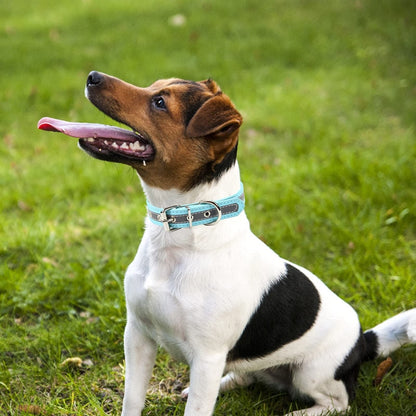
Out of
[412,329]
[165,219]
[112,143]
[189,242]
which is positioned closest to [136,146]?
[112,143]

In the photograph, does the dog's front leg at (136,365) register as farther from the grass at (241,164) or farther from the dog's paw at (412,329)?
the dog's paw at (412,329)

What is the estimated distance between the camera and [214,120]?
2.60 m

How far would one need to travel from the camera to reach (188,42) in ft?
31.5

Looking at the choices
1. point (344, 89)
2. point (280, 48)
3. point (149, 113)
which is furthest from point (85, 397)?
point (280, 48)

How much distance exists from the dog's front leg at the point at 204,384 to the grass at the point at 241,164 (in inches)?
22.7

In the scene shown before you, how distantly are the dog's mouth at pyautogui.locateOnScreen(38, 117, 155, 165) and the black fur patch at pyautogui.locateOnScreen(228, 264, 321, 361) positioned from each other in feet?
3.19

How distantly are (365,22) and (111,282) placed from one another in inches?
309

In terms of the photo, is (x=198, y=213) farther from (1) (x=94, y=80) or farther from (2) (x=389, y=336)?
(2) (x=389, y=336)

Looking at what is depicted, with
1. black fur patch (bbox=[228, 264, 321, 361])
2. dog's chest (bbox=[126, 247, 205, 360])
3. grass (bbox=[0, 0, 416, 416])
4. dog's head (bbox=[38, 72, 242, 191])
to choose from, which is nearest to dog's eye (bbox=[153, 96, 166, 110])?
dog's head (bbox=[38, 72, 242, 191])

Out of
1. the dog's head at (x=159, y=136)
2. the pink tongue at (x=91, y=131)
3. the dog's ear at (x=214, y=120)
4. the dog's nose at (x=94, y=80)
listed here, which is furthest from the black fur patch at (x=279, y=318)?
the dog's nose at (x=94, y=80)

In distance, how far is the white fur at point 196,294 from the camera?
2693 mm

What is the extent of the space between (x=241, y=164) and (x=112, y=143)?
3735 millimetres

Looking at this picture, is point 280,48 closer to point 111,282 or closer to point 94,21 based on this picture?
point 94,21

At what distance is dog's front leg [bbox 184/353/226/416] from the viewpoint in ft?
8.83
